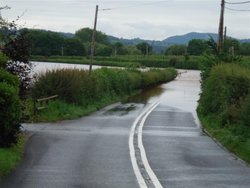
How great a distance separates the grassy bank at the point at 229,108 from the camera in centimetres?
1670

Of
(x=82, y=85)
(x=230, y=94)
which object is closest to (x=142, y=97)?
(x=82, y=85)

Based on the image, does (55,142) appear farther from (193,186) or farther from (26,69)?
(193,186)

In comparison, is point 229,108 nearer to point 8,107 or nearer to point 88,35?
point 8,107

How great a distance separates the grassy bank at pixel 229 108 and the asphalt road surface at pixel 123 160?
1.89 feet

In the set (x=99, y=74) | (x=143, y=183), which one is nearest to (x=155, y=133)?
(x=143, y=183)

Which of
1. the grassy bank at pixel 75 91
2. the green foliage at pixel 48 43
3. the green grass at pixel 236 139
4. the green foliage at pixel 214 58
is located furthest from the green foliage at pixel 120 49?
the green grass at pixel 236 139

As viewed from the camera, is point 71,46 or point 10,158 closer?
point 10,158

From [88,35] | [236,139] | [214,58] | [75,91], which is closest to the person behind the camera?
[236,139]

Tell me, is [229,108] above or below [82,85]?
above

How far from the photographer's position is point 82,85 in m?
32.4

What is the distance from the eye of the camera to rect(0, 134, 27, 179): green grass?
36.6 feet

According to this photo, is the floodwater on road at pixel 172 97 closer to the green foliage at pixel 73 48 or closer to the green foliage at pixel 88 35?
the green foliage at pixel 73 48

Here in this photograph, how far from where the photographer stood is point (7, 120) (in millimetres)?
12828

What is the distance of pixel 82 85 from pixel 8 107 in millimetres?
19564
